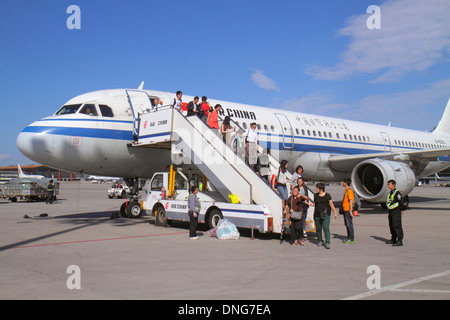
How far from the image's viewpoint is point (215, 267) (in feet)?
22.9

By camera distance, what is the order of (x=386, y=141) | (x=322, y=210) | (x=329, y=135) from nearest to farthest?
(x=322, y=210) < (x=329, y=135) < (x=386, y=141)

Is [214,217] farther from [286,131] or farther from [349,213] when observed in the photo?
[286,131]

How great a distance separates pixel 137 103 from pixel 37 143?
11.8 ft

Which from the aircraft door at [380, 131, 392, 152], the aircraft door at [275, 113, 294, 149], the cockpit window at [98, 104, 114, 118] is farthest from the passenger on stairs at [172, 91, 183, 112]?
the aircraft door at [380, 131, 392, 152]

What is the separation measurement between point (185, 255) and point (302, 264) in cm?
244

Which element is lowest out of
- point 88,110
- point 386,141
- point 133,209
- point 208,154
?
point 133,209

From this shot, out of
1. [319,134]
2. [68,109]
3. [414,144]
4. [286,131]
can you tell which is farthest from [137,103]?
[414,144]

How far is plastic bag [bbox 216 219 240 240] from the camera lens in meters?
10.5

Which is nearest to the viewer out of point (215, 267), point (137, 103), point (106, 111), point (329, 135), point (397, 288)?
point (397, 288)

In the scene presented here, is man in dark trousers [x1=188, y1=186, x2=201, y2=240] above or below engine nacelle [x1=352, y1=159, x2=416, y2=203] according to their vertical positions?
below

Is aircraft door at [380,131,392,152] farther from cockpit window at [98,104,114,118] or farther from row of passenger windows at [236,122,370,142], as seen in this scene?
cockpit window at [98,104,114,118]

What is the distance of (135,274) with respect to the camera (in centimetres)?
638
